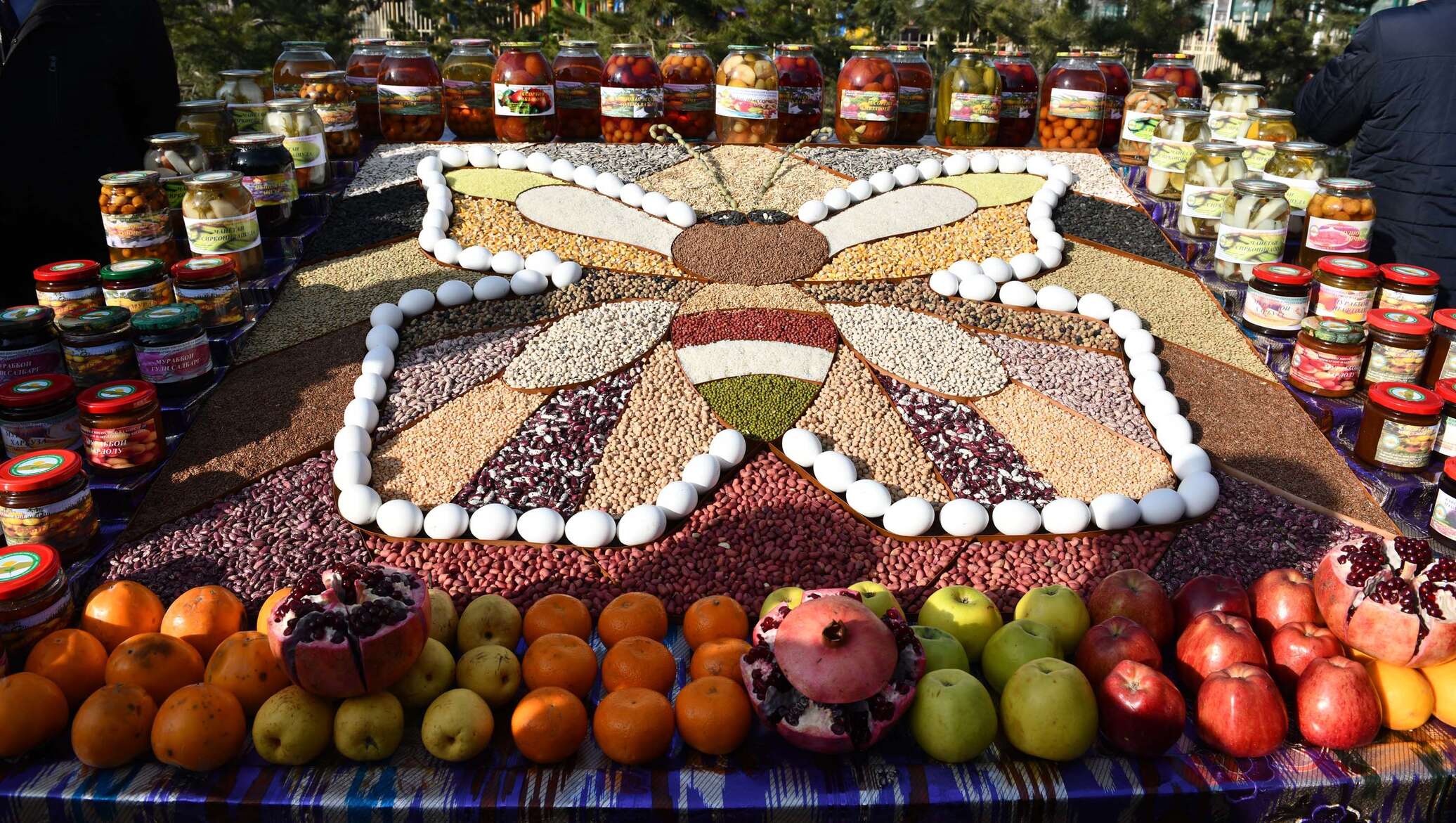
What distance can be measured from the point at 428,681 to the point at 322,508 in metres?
0.95

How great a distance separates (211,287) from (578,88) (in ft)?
7.22

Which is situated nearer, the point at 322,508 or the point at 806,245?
the point at 322,508

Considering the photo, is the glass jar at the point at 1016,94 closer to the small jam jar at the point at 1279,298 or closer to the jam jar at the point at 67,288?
the small jam jar at the point at 1279,298

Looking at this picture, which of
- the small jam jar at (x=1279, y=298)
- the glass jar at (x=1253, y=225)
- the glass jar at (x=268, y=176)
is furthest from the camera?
the glass jar at (x=268, y=176)

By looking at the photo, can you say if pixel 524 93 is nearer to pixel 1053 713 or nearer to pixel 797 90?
pixel 797 90

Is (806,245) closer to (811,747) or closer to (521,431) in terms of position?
(521,431)

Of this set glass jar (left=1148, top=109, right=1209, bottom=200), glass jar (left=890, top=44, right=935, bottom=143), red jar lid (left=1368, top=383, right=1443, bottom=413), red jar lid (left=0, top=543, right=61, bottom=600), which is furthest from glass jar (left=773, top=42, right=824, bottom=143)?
red jar lid (left=0, top=543, right=61, bottom=600)

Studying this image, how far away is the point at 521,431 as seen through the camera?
2.88m

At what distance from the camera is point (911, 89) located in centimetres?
472

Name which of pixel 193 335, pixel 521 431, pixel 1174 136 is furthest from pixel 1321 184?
pixel 193 335

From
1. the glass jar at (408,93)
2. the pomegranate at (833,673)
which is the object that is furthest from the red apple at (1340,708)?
the glass jar at (408,93)

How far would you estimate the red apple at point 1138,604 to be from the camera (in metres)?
2.09

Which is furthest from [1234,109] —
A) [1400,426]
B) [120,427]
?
[120,427]

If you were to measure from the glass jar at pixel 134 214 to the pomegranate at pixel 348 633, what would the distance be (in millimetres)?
1806
